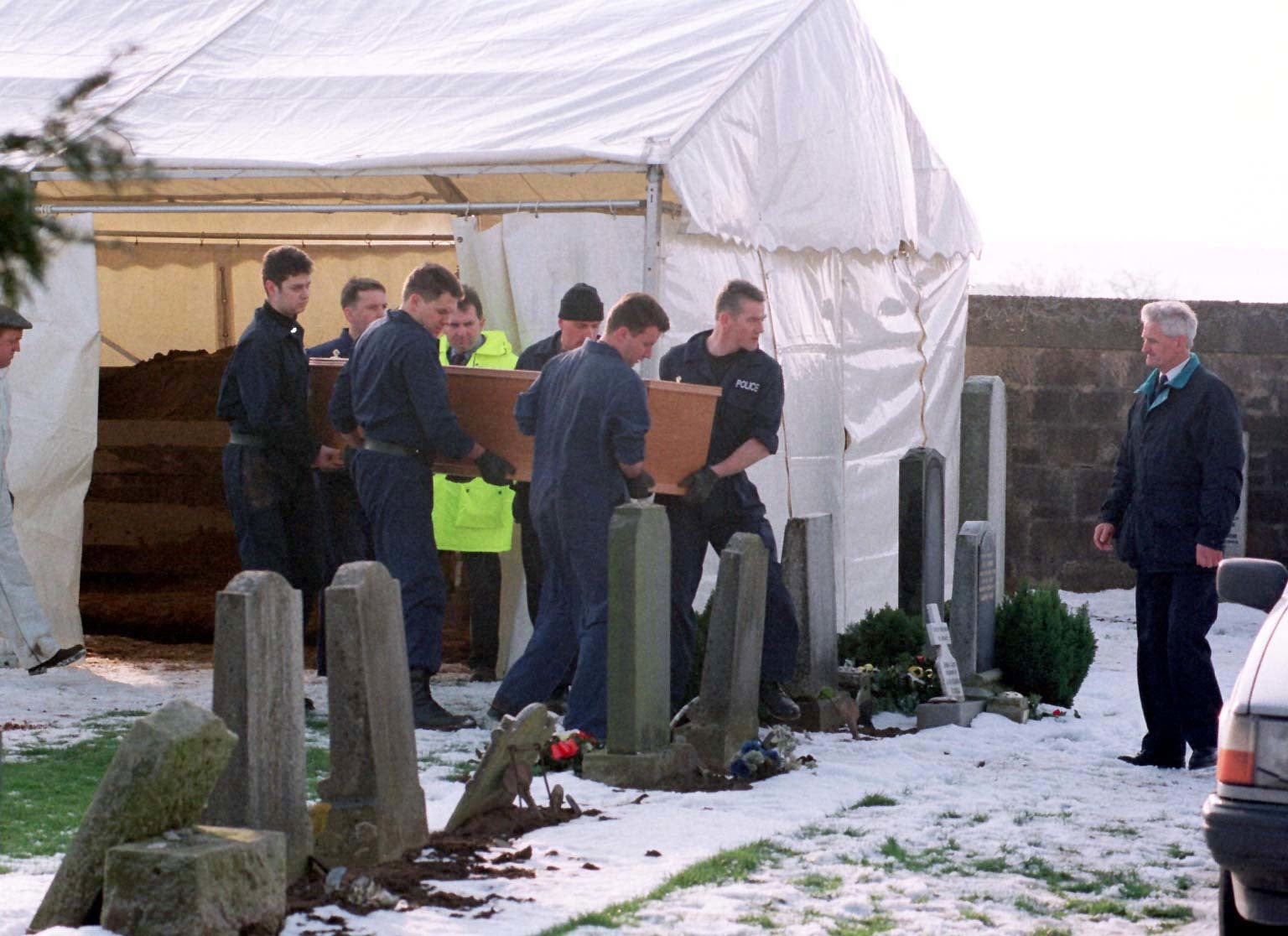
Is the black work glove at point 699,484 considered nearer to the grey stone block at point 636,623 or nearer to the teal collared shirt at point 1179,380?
the grey stone block at point 636,623

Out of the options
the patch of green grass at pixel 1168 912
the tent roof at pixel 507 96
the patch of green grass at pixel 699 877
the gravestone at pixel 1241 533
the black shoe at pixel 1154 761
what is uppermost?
the tent roof at pixel 507 96

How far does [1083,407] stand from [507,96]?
609cm

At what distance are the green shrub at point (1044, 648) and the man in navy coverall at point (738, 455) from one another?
1.47 meters

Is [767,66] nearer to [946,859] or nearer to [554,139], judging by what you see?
[554,139]

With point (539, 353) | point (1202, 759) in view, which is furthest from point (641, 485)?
point (1202, 759)

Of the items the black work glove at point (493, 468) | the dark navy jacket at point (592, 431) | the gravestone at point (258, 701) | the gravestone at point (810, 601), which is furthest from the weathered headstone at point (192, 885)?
the gravestone at point (810, 601)

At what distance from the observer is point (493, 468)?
838 cm

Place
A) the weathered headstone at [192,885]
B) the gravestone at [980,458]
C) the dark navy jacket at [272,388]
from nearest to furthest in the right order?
the weathered headstone at [192,885] → the dark navy jacket at [272,388] → the gravestone at [980,458]

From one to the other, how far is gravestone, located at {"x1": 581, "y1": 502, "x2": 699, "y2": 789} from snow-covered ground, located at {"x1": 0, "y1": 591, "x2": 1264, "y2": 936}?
5.0 inches

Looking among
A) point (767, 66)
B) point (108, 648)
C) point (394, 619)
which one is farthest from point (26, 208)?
point (108, 648)

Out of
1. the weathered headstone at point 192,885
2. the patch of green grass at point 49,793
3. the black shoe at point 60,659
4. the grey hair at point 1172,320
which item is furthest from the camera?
Result: the black shoe at point 60,659

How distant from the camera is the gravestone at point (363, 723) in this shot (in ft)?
18.3

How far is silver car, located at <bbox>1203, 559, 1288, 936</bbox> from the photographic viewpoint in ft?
15.4

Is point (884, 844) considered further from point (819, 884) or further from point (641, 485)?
point (641, 485)
